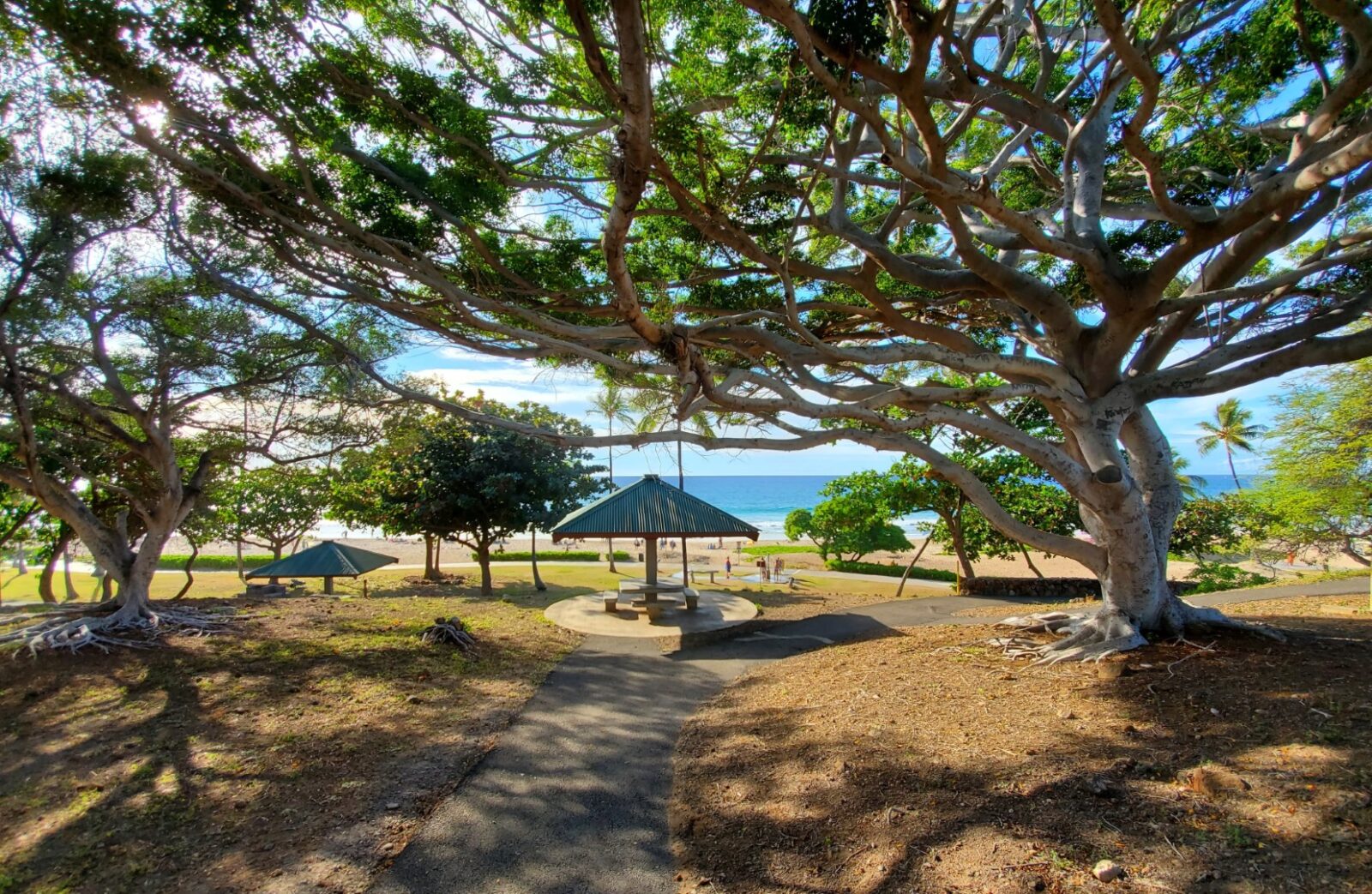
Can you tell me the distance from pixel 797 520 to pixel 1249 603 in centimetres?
2227

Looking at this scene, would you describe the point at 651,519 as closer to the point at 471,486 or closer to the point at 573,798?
the point at 471,486

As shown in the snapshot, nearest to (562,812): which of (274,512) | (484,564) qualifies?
(484,564)

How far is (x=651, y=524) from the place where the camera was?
1245 centimetres

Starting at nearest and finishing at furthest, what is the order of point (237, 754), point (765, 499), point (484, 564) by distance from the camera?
point (237, 754), point (484, 564), point (765, 499)

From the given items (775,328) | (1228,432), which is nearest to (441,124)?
(775,328)

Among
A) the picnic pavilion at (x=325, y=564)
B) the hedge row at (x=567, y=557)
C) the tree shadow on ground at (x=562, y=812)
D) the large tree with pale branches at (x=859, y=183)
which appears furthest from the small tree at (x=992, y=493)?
the hedge row at (x=567, y=557)

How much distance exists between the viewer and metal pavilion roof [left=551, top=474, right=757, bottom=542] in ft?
40.7

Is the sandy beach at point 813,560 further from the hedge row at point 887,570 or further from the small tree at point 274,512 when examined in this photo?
the small tree at point 274,512

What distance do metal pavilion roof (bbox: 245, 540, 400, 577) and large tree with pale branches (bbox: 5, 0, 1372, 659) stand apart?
9364 mm

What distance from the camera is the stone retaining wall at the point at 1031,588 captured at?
1472cm

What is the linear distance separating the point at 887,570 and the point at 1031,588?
12477 mm

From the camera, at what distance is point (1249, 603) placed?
9883mm

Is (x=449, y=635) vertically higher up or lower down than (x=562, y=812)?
higher up

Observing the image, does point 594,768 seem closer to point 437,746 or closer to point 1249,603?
point 437,746
